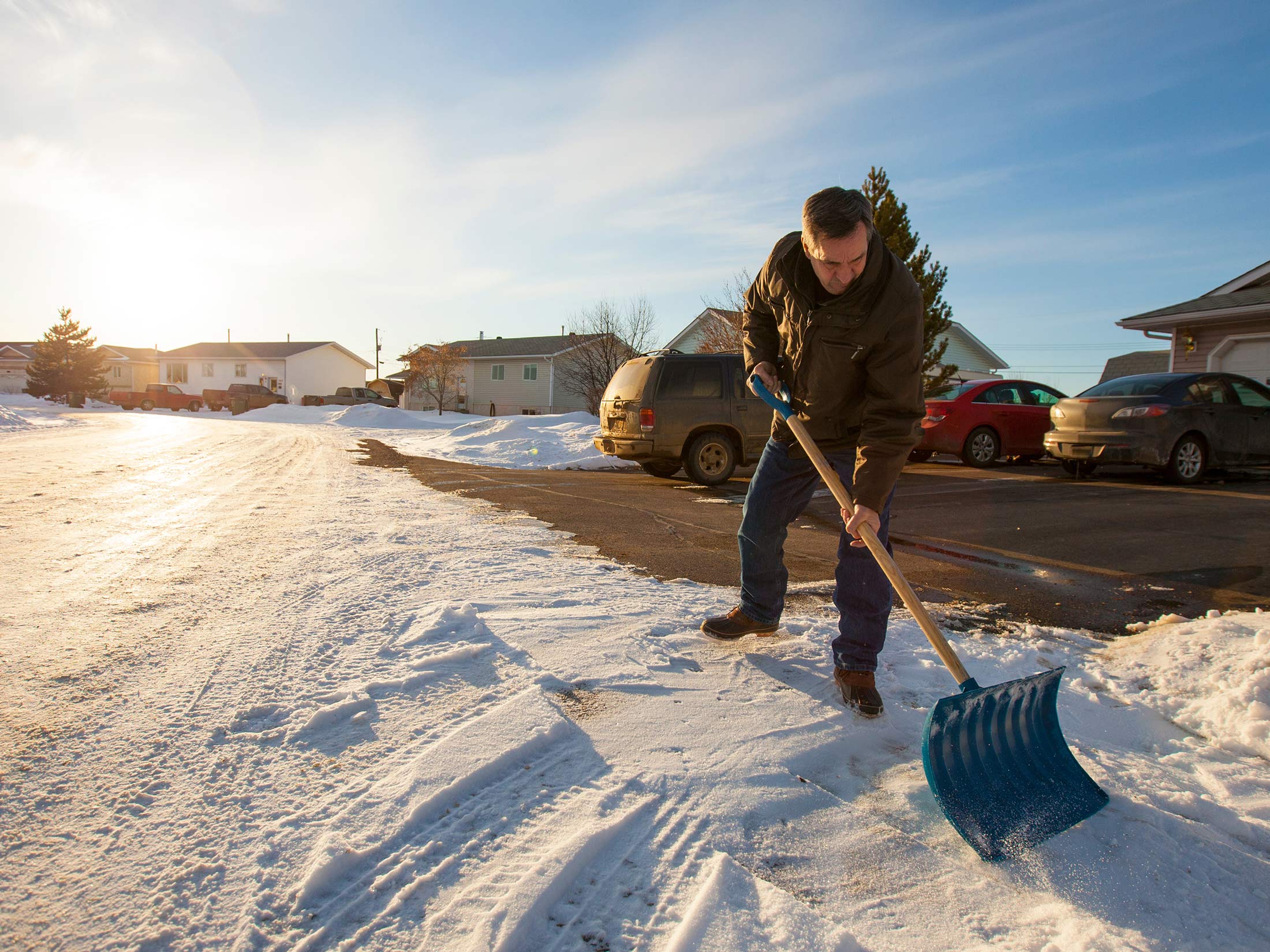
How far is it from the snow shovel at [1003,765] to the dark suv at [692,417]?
23.4ft

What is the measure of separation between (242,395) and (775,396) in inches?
1546

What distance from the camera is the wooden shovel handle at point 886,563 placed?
2.14m

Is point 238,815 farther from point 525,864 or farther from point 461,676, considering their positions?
point 461,676

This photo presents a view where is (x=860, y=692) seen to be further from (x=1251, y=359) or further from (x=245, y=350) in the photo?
(x=245, y=350)

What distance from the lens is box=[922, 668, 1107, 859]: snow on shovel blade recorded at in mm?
1764

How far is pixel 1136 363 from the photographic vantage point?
4878cm

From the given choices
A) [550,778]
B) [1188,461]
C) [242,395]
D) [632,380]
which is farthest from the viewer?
[242,395]

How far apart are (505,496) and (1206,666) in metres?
5.86

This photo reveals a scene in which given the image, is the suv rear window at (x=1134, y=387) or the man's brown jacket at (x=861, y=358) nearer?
the man's brown jacket at (x=861, y=358)

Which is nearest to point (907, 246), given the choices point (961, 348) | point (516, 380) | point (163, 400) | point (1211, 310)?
point (1211, 310)

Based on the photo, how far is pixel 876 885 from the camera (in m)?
1.59

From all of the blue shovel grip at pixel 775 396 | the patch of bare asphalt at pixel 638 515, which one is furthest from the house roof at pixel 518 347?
the blue shovel grip at pixel 775 396

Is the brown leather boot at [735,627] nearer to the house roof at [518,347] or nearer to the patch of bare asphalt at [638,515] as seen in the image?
the patch of bare asphalt at [638,515]

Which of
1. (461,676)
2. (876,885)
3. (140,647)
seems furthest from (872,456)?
(140,647)
